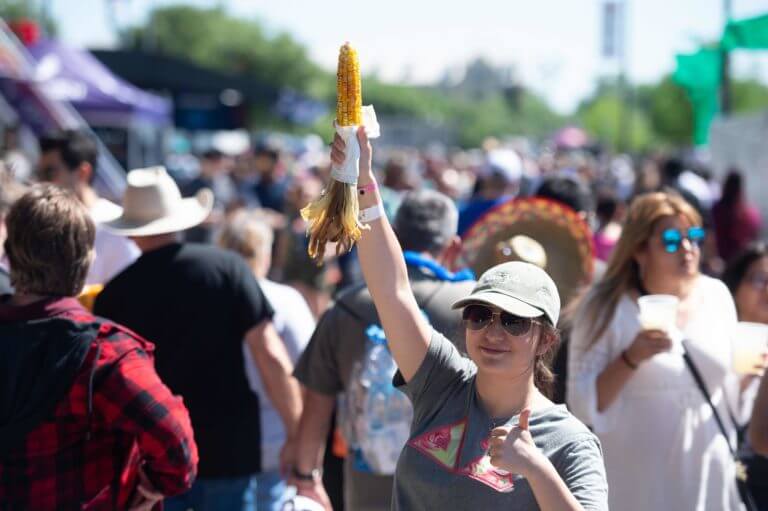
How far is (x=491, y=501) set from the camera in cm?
241

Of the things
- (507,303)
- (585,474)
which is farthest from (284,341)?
(585,474)

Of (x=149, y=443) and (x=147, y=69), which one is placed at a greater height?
(x=147, y=69)

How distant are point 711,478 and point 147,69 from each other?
14013 millimetres

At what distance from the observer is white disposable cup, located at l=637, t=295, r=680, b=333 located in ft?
11.9

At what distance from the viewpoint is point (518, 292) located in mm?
2492

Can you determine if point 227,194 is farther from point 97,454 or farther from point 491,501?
point 491,501

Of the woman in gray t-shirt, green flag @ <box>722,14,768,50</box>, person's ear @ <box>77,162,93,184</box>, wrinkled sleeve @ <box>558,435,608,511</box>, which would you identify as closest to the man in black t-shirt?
the woman in gray t-shirt

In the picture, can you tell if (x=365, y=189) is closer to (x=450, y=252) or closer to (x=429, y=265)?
(x=429, y=265)

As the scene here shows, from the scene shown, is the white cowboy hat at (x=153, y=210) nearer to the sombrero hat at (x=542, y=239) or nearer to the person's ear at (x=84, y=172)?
the person's ear at (x=84, y=172)

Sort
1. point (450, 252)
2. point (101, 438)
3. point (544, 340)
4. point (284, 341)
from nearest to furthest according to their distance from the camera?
point (544, 340)
point (101, 438)
point (450, 252)
point (284, 341)

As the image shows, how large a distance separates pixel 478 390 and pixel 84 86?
38.3ft

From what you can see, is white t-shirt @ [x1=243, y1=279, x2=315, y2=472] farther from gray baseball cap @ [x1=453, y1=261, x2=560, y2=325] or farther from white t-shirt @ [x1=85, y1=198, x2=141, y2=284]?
gray baseball cap @ [x1=453, y1=261, x2=560, y2=325]

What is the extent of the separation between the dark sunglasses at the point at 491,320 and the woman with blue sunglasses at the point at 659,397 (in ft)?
4.16

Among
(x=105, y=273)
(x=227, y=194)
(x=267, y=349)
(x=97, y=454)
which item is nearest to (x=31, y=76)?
(x=227, y=194)
